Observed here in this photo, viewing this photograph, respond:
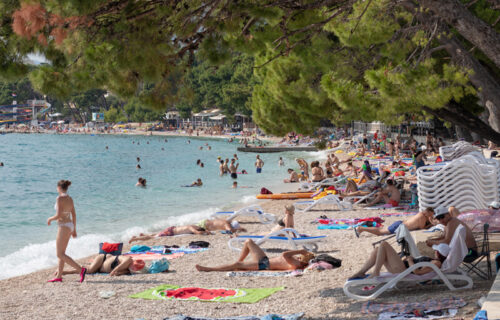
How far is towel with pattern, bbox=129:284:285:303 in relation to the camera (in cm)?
646

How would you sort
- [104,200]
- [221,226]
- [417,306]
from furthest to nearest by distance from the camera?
[104,200] → [221,226] → [417,306]

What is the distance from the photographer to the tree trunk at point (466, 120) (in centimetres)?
1036

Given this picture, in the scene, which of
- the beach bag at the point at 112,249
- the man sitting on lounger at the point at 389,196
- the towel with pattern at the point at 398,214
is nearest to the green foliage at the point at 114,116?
the man sitting on lounger at the point at 389,196

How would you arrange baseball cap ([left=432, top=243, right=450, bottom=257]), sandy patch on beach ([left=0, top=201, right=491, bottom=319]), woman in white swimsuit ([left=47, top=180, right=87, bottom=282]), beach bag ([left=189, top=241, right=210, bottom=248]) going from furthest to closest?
1. beach bag ([left=189, top=241, right=210, bottom=248])
2. woman in white swimsuit ([left=47, top=180, right=87, bottom=282])
3. baseball cap ([left=432, top=243, right=450, bottom=257])
4. sandy patch on beach ([left=0, top=201, right=491, bottom=319])

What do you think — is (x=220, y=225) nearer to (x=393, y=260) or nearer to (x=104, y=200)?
(x=393, y=260)

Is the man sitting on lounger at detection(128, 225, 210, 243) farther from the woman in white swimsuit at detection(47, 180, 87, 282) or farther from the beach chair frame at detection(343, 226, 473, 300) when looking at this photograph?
the beach chair frame at detection(343, 226, 473, 300)

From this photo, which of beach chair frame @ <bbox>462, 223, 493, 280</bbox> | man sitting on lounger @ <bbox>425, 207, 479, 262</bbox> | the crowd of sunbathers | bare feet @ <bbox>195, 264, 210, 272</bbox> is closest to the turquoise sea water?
the crowd of sunbathers

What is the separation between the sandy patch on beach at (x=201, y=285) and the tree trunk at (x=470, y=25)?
92.2 inches

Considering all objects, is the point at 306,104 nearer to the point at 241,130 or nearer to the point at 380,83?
the point at 380,83

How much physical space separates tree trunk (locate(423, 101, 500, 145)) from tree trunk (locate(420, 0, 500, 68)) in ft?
17.7

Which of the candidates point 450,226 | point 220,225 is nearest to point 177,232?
point 220,225

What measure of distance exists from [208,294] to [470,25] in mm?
4130

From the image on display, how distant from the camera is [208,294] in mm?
6707

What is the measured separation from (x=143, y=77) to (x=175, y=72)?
866 millimetres
